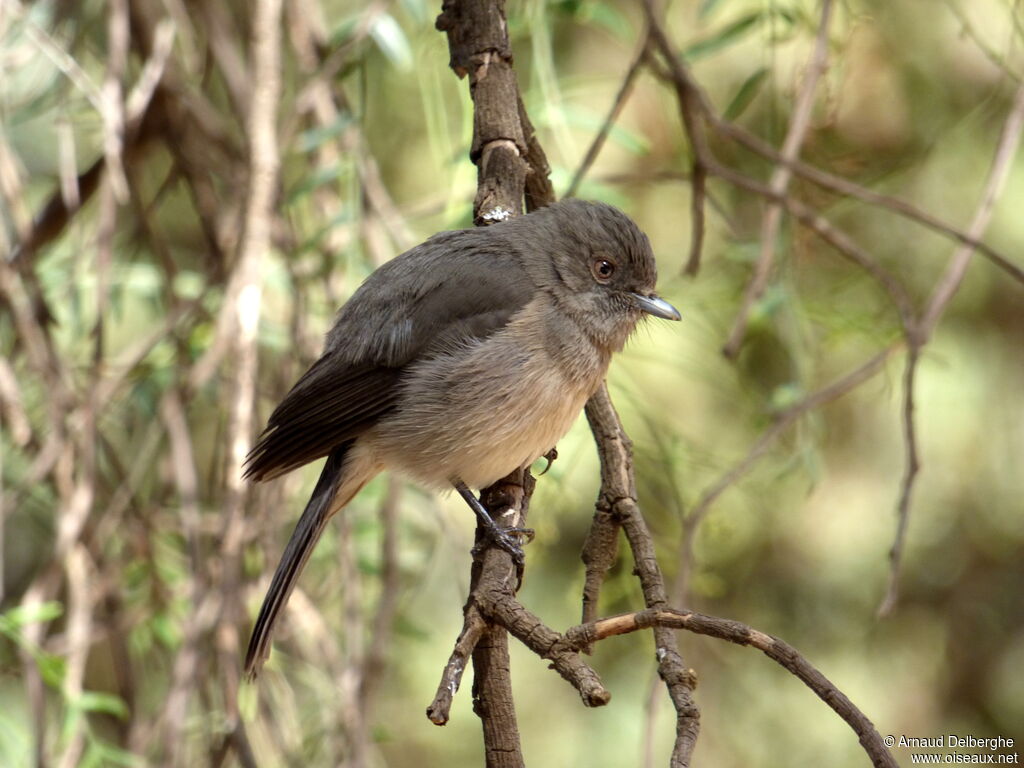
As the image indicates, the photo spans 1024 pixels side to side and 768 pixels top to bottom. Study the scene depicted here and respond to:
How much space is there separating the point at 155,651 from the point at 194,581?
1219 mm

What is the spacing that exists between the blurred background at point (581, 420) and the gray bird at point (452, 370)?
342 millimetres

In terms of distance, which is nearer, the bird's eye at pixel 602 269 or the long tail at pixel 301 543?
the long tail at pixel 301 543

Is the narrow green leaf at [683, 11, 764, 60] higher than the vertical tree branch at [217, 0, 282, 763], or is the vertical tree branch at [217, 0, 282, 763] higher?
the narrow green leaf at [683, 11, 764, 60]

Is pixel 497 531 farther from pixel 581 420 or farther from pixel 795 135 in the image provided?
pixel 795 135

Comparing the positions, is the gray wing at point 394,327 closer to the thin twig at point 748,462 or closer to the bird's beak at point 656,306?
the bird's beak at point 656,306

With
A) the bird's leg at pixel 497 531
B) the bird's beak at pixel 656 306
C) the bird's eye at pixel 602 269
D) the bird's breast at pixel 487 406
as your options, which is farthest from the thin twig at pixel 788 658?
the bird's eye at pixel 602 269

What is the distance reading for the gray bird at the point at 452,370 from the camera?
3170 mm

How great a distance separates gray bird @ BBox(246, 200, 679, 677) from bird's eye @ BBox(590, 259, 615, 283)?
0.08 m

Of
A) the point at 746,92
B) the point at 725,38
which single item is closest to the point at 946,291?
the point at 746,92

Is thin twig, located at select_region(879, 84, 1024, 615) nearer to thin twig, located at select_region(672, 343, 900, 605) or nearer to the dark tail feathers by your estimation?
thin twig, located at select_region(672, 343, 900, 605)

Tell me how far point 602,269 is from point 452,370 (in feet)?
1.91

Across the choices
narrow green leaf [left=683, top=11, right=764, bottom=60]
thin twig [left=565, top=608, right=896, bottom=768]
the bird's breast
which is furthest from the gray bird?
thin twig [left=565, top=608, right=896, bottom=768]

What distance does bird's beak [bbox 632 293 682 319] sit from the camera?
135 inches

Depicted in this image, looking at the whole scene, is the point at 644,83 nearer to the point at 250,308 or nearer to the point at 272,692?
the point at 250,308
